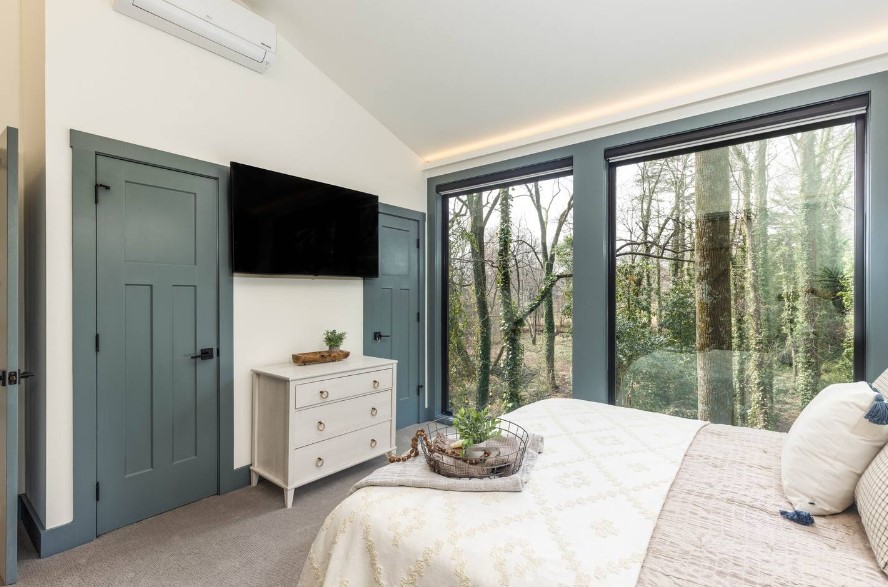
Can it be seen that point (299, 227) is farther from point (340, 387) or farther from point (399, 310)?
point (399, 310)

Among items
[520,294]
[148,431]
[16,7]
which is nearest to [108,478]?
[148,431]

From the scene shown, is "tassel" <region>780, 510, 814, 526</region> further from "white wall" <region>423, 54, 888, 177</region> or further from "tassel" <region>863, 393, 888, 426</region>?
"white wall" <region>423, 54, 888, 177</region>

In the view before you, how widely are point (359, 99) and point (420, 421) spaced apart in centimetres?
297

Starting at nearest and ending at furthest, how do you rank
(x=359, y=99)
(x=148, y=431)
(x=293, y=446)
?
(x=148, y=431), (x=293, y=446), (x=359, y=99)

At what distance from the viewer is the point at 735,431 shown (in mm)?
1887

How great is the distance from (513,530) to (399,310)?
290 centimetres

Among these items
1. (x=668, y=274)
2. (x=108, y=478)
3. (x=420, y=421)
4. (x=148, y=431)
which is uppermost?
(x=668, y=274)

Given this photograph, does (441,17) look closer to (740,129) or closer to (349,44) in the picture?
(349,44)

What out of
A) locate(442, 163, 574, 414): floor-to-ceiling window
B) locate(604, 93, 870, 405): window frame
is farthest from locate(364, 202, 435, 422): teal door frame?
locate(604, 93, 870, 405): window frame

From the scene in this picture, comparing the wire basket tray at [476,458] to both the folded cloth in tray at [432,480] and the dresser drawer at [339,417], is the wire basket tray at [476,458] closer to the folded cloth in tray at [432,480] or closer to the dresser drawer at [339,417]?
the folded cloth in tray at [432,480]

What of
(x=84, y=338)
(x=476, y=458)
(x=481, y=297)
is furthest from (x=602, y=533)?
(x=481, y=297)

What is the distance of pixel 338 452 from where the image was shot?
2783 mm

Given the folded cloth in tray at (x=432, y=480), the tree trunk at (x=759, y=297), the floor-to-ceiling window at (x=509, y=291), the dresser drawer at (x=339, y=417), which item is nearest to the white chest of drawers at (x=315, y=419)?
the dresser drawer at (x=339, y=417)

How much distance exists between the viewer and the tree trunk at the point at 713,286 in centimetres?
265
